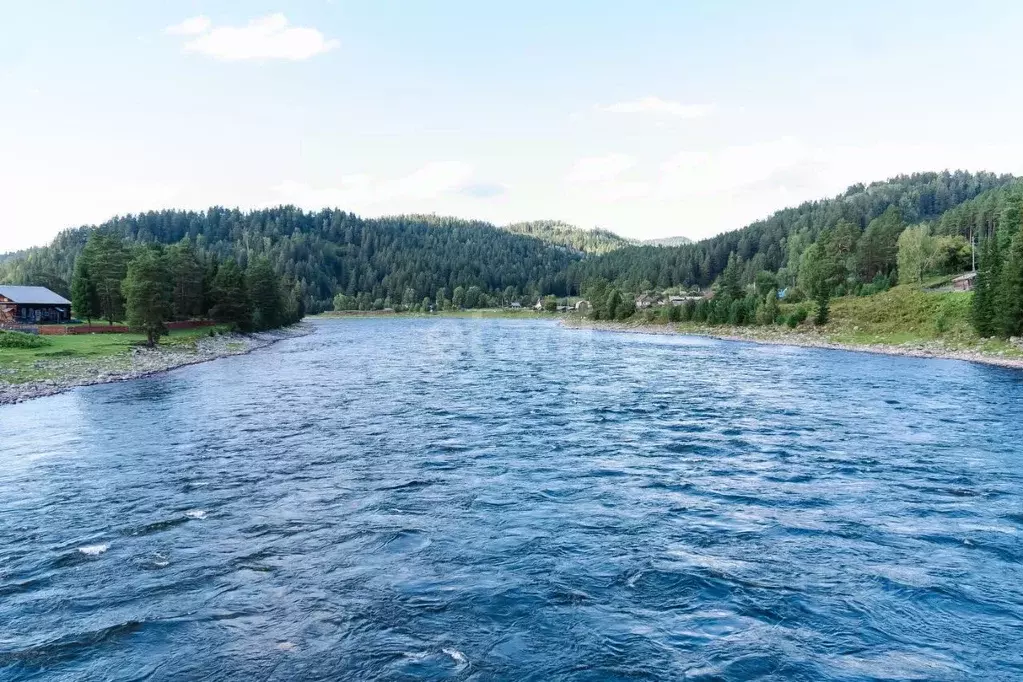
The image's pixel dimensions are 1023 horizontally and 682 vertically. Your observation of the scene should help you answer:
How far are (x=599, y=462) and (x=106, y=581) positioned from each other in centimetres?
1758

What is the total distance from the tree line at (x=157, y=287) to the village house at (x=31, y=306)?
3106 millimetres

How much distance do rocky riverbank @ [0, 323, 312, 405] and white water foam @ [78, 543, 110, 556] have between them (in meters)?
31.8

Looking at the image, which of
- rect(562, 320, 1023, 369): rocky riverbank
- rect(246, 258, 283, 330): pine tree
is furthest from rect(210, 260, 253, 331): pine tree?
rect(562, 320, 1023, 369): rocky riverbank

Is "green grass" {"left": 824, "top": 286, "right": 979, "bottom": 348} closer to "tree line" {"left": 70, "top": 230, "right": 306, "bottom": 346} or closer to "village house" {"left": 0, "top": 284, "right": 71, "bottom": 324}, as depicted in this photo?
"tree line" {"left": 70, "top": 230, "right": 306, "bottom": 346}

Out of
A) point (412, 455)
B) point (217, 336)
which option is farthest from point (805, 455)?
point (217, 336)

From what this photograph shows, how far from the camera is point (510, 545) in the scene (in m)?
17.7

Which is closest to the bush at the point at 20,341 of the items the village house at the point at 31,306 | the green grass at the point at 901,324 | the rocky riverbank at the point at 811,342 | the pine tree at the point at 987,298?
the village house at the point at 31,306

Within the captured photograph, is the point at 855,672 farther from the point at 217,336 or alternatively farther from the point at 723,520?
the point at 217,336

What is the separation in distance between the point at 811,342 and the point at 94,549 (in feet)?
327

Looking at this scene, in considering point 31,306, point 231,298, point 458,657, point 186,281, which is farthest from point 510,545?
point 31,306

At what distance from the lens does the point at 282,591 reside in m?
14.8

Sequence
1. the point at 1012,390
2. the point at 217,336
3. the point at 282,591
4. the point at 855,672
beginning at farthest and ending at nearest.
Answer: the point at 217,336 < the point at 1012,390 < the point at 282,591 < the point at 855,672

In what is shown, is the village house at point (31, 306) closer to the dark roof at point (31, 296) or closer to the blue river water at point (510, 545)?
the dark roof at point (31, 296)

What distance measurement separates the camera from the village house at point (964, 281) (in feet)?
378
